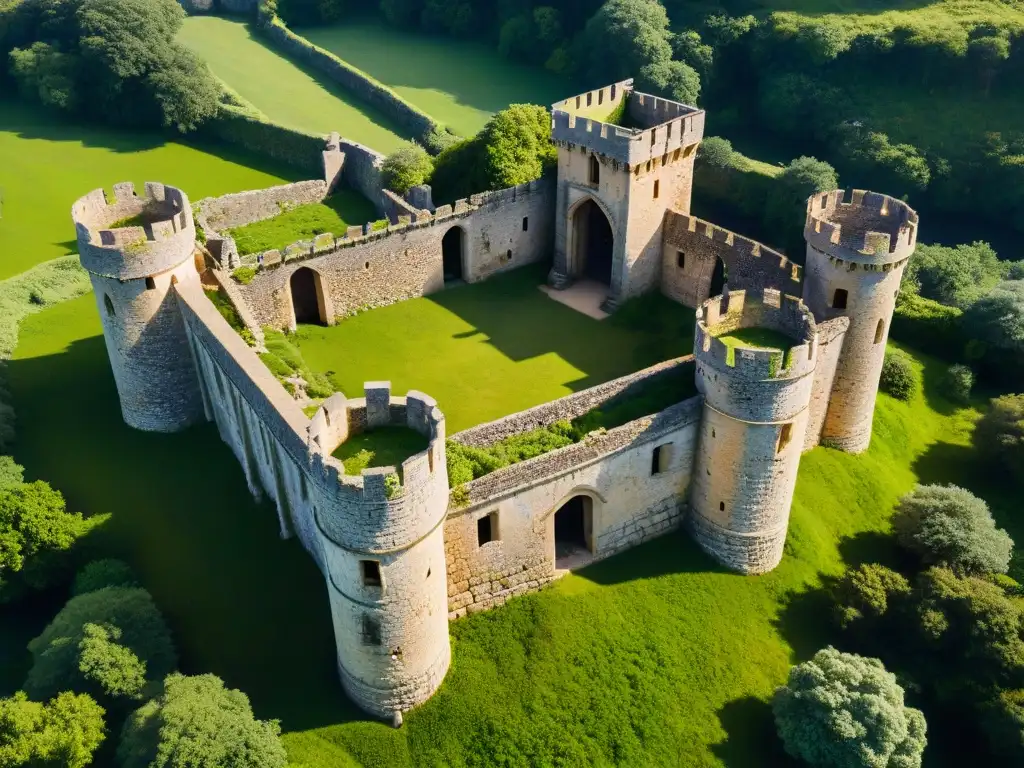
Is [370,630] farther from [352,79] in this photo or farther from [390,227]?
[352,79]

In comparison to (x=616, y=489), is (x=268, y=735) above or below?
below

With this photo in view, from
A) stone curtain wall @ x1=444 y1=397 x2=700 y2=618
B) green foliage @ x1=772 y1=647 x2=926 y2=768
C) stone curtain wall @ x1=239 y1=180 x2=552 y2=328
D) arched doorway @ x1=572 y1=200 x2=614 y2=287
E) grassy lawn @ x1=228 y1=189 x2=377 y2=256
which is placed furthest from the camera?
grassy lawn @ x1=228 y1=189 x2=377 y2=256

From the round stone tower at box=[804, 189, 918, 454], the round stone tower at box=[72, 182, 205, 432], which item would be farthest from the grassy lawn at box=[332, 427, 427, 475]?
the round stone tower at box=[804, 189, 918, 454]

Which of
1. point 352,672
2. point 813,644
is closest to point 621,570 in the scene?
point 813,644

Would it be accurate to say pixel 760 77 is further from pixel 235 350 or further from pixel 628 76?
pixel 235 350

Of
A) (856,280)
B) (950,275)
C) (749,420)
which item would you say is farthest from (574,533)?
(950,275)

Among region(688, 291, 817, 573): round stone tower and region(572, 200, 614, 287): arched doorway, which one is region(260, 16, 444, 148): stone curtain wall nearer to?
region(572, 200, 614, 287): arched doorway

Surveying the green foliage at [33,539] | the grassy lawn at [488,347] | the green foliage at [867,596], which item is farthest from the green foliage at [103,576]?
the green foliage at [867,596]
